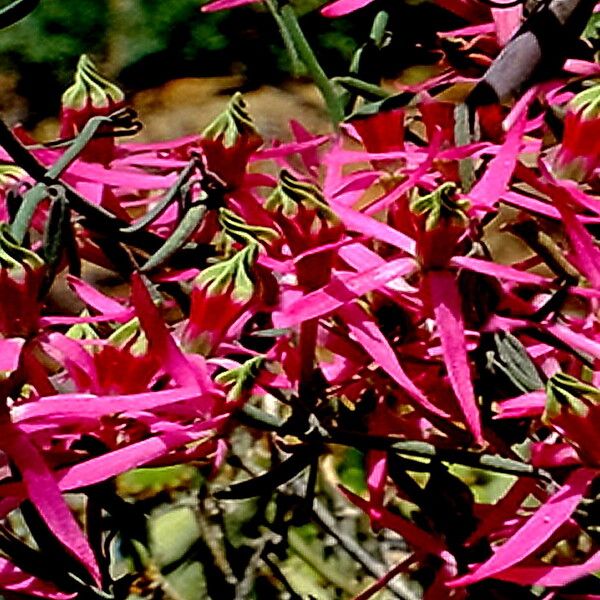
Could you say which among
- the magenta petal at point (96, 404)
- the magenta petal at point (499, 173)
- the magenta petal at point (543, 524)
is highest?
the magenta petal at point (96, 404)

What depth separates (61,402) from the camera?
0.48 metres

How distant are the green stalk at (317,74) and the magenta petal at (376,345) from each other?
0.46 ft

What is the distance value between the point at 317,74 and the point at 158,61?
2.18m

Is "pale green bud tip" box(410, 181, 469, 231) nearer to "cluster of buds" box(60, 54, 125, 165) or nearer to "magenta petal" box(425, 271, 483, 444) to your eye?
"magenta petal" box(425, 271, 483, 444)

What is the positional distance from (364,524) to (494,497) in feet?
0.44

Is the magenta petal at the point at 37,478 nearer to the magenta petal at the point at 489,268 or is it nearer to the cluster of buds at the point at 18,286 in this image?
the cluster of buds at the point at 18,286

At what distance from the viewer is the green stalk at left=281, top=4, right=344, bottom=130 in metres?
0.65

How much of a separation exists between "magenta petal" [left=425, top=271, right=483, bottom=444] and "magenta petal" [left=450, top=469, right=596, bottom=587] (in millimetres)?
34

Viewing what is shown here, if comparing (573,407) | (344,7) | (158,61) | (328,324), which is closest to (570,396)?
(573,407)

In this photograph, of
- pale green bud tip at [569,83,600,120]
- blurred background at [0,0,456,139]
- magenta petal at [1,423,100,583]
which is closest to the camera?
magenta petal at [1,423,100,583]

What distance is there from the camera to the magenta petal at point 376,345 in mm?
521

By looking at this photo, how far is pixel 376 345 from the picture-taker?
0.52 meters

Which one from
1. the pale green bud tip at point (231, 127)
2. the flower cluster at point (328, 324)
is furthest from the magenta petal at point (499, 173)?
the pale green bud tip at point (231, 127)

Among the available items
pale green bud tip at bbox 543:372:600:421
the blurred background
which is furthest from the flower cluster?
the blurred background
